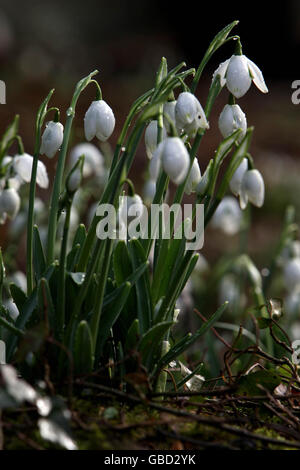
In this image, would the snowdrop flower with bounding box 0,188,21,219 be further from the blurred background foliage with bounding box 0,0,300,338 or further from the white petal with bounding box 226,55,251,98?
the blurred background foliage with bounding box 0,0,300,338

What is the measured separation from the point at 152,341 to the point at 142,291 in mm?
117

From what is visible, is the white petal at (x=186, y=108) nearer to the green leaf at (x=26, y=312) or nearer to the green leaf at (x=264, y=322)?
the green leaf at (x=26, y=312)

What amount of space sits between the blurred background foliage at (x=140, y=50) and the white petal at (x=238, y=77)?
251 inches

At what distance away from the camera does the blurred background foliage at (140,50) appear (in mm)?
9148

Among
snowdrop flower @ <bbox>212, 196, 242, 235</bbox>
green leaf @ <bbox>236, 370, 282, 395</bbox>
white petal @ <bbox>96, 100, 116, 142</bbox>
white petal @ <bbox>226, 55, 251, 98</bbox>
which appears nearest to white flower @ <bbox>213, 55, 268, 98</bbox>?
white petal @ <bbox>226, 55, 251, 98</bbox>

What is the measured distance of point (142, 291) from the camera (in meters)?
1.38

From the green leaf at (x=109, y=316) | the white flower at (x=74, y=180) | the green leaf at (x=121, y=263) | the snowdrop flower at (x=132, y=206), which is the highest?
the white flower at (x=74, y=180)

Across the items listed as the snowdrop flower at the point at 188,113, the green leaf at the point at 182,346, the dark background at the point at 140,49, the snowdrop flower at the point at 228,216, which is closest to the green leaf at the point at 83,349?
the green leaf at the point at 182,346

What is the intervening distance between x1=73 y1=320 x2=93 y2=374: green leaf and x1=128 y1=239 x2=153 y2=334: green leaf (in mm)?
164

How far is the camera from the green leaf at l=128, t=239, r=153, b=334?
4.51 ft

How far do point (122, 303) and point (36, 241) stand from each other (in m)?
0.29

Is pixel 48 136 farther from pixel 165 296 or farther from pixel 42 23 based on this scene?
pixel 42 23

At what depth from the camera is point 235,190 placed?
1.40m

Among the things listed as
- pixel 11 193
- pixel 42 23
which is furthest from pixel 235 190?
pixel 42 23
